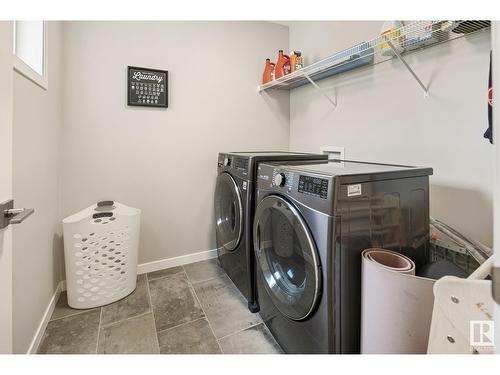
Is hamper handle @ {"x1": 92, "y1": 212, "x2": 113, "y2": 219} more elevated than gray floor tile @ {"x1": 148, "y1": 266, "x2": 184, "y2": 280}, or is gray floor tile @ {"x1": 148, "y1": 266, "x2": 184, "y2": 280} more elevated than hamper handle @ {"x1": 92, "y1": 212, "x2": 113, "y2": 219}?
hamper handle @ {"x1": 92, "y1": 212, "x2": 113, "y2": 219}

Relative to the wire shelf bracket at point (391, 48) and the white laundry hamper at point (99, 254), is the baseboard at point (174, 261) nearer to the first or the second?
the white laundry hamper at point (99, 254)

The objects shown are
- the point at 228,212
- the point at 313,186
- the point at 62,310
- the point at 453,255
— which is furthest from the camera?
the point at 228,212

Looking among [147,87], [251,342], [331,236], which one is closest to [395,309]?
[331,236]

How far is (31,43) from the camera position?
146 centimetres

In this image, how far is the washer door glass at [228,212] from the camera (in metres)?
1.74

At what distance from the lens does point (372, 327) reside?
932 millimetres

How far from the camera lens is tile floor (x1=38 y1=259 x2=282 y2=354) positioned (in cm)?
137

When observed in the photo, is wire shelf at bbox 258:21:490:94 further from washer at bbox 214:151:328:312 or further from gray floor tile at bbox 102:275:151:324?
gray floor tile at bbox 102:275:151:324

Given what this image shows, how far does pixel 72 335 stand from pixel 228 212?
1.22 m

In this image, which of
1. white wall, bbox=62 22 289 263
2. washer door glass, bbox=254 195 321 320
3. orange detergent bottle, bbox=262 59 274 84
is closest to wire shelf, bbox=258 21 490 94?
orange detergent bottle, bbox=262 59 274 84

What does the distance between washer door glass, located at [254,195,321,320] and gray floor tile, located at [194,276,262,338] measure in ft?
1.29

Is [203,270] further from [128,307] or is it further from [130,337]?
[130,337]
